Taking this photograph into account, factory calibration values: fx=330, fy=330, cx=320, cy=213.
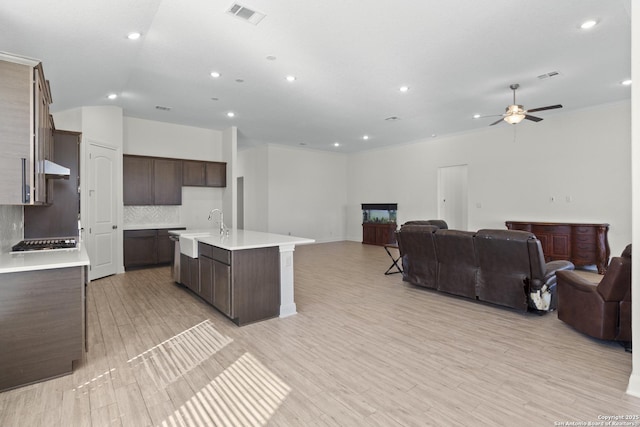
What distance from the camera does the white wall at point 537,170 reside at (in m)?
5.99

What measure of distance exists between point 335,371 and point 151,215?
18.9 feet

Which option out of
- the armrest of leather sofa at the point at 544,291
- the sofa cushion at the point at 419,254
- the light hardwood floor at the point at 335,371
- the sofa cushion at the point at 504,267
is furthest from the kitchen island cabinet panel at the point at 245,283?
the armrest of leather sofa at the point at 544,291

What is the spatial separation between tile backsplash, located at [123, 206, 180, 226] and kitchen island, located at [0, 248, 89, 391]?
4290mm

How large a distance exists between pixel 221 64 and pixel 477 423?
443cm

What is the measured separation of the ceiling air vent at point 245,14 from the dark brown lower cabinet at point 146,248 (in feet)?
13.9

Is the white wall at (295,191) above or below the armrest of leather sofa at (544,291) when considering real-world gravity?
above

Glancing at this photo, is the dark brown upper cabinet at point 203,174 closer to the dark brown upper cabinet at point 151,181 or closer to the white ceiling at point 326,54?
the dark brown upper cabinet at point 151,181

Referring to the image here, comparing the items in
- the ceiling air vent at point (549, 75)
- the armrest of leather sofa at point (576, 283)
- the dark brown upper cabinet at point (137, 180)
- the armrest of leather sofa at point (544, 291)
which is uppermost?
the ceiling air vent at point (549, 75)

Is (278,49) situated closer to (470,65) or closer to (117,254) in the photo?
(470,65)

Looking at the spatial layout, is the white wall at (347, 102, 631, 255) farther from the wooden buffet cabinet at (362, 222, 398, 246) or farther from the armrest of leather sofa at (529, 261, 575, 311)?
the armrest of leather sofa at (529, 261, 575, 311)

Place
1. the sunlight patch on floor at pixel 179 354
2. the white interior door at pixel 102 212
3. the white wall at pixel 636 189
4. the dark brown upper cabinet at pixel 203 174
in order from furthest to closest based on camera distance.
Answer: the dark brown upper cabinet at pixel 203 174 → the white interior door at pixel 102 212 → the sunlight patch on floor at pixel 179 354 → the white wall at pixel 636 189

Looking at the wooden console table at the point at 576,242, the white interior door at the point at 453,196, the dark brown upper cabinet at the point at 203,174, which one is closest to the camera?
the wooden console table at the point at 576,242

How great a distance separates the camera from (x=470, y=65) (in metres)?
4.30

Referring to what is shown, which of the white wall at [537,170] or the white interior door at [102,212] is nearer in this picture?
the white interior door at [102,212]
